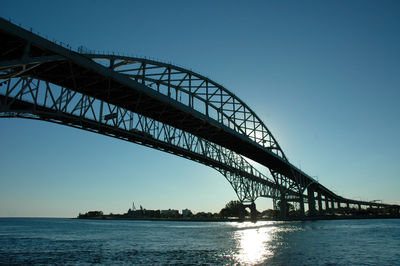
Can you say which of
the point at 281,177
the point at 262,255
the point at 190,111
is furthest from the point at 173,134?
the point at 281,177

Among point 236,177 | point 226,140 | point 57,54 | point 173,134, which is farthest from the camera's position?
point 236,177

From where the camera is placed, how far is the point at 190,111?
3938 centimetres

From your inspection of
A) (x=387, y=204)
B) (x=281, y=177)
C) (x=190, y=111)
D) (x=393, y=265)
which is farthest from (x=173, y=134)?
(x=387, y=204)

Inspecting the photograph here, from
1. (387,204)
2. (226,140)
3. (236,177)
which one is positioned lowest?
(387,204)

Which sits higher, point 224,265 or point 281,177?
point 281,177

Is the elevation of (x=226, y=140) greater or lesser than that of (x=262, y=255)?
greater

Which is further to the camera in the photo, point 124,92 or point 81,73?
point 124,92

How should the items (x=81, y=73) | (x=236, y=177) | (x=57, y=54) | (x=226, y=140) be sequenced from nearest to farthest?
(x=57, y=54)
(x=81, y=73)
(x=226, y=140)
(x=236, y=177)

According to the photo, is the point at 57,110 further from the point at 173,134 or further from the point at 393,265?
the point at 393,265

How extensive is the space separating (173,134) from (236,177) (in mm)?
34715

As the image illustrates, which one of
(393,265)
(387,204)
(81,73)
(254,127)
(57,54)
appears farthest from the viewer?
(387,204)

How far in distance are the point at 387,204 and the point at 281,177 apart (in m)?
90.7

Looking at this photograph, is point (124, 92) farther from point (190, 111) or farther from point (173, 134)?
point (173, 134)

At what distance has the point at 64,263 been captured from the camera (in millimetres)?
17703
